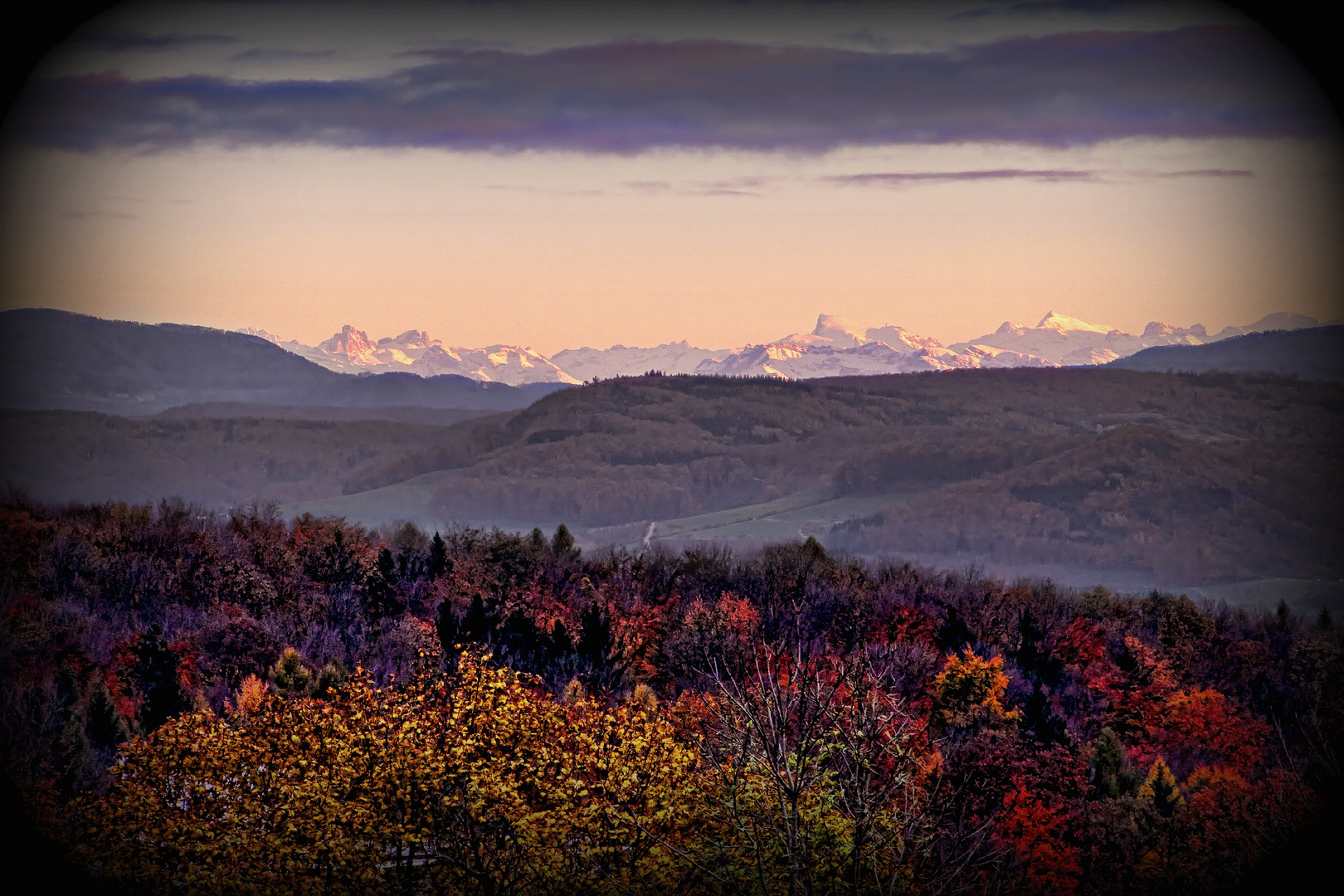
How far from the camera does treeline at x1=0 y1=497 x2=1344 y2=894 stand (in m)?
38.6

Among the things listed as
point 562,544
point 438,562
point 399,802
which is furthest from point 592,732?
point 562,544

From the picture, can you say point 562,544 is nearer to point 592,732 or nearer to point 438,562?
point 438,562

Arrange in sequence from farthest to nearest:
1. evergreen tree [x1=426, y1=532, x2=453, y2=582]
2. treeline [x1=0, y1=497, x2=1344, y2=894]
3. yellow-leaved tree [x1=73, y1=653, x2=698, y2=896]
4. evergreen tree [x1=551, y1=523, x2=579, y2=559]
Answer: evergreen tree [x1=551, y1=523, x2=579, y2=559] < evergreen tree [x1=426, y1=532, x2=453, y2=582] < yellow-leaved tree [x1=73, y1=653, x2=698, y2=896] < treeline [x1=0, y1=497, x2=1344, y2=894]

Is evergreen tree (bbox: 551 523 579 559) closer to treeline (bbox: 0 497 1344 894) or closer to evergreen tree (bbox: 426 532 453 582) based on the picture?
treeline (bbox: 0 497 1344 894)

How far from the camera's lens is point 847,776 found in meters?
34.3

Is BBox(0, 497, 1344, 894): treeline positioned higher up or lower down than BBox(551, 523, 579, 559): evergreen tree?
higher up

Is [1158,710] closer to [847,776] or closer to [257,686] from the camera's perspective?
[257,686]

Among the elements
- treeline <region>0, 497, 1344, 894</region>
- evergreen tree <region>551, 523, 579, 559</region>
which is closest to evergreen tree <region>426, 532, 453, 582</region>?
treeline <region>0, 497, 1344, 894</region>

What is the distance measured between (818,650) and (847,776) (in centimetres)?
5822

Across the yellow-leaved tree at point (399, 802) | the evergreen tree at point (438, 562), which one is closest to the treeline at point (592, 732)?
the yellow-leaved tree at point (399, 802)

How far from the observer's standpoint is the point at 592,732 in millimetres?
48719

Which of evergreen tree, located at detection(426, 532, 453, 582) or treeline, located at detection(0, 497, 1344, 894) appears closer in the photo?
treeline, located at detection(0, 497, 1344, 894)

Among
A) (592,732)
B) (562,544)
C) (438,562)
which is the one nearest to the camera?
(592,732)

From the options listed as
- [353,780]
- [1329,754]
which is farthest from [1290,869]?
[353,780]
